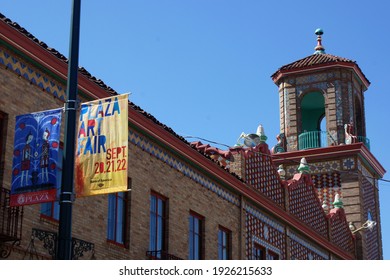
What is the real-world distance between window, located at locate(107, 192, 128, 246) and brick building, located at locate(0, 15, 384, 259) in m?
0.02

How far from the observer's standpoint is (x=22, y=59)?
60.7 ft

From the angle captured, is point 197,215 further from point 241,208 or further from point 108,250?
point 108,250

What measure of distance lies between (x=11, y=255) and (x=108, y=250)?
3750 millimetres

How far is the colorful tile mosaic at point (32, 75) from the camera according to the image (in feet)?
59.1

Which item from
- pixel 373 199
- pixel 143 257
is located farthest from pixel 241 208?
pixel 373 199

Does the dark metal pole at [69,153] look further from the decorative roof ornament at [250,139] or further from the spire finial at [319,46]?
the spire finial at [319,46]

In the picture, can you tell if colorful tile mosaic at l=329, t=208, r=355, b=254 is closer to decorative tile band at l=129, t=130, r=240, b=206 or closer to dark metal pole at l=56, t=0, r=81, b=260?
decorative tile band at l=129, t=130, r=240, b=206

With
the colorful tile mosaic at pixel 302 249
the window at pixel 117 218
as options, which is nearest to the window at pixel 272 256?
the colorful tile mosaic at pixel 302 249

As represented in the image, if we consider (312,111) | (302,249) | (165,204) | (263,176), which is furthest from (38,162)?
(312,111)

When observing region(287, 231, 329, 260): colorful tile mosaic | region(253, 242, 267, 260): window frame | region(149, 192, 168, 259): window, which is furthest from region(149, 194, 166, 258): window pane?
region(287, 231, 329, 260): colorful tile mosaic

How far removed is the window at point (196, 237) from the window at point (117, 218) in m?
3.75

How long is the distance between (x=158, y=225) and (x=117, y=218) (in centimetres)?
214

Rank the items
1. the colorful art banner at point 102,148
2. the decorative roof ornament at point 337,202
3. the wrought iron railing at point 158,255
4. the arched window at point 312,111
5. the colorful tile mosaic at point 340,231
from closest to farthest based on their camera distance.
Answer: the colorful art banner at point 102,148
the wrought iron railing at point 158,255
the colorful tile mosaic at point 340,231
the decorative roof ornament at point 337,202
the arched window at point 312,111
